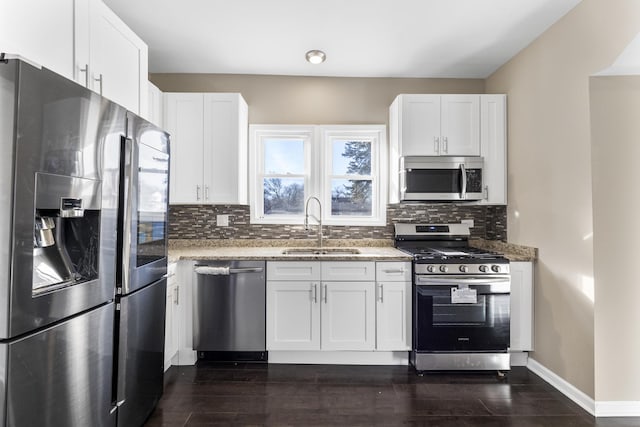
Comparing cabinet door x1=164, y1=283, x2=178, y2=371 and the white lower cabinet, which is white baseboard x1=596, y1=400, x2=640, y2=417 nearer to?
the white lower cabinet

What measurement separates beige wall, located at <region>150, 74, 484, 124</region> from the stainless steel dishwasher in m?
1.56

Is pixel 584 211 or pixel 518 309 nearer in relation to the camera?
pixel 584 211

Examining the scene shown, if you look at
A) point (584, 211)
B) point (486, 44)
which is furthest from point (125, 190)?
point (486, 44)

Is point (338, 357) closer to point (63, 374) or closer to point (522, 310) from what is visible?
point (522, 310)

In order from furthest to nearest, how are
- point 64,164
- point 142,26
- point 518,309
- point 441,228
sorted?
1. point 441,228
2. point 518,309
3. point 142,26
4. point 64,164

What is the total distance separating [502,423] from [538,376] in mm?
842

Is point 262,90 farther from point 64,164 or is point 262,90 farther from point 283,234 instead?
point 64,164

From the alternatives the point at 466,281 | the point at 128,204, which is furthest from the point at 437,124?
the point at 128,204

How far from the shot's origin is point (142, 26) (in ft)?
8.58

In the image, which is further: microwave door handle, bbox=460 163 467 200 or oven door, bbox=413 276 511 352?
microwave door handle, bbox=460 163 467 200

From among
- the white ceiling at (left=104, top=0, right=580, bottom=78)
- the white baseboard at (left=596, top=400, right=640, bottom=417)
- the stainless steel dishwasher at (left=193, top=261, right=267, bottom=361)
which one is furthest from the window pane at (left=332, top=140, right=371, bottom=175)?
the white baseboard at (left=596, top=400, right=640, bottom=417)

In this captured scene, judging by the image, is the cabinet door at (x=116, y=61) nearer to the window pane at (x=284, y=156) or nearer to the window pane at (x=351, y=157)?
the window pane at (x=284, y=156)

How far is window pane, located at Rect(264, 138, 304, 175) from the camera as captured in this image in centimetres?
360

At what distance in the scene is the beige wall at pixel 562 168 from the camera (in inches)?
87.0
